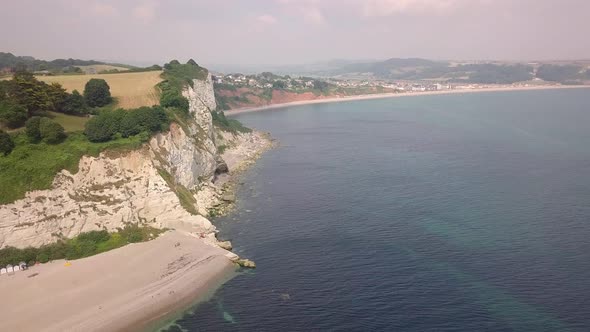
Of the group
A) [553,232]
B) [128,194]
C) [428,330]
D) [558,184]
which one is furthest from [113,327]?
[558,184]

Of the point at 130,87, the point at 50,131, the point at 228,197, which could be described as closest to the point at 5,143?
the point at 50,131

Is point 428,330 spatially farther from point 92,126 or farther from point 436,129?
point 436,129

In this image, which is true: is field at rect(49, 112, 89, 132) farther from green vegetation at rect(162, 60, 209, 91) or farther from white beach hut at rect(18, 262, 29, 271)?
green vegetation at rect(162, 60, 209, 91)

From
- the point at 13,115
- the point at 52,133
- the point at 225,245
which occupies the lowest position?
the point at 225,245

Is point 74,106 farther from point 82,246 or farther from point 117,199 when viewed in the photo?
point 82,246

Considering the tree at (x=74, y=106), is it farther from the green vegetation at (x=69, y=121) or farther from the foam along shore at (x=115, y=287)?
the foam along shore at (x=115, y=287)

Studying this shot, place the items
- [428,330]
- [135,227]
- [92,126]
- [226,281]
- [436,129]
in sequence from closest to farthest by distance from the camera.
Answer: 1. [428,330]
2. [226,281]
3. [135,227]
4. [92,126]
5. [436,129]
